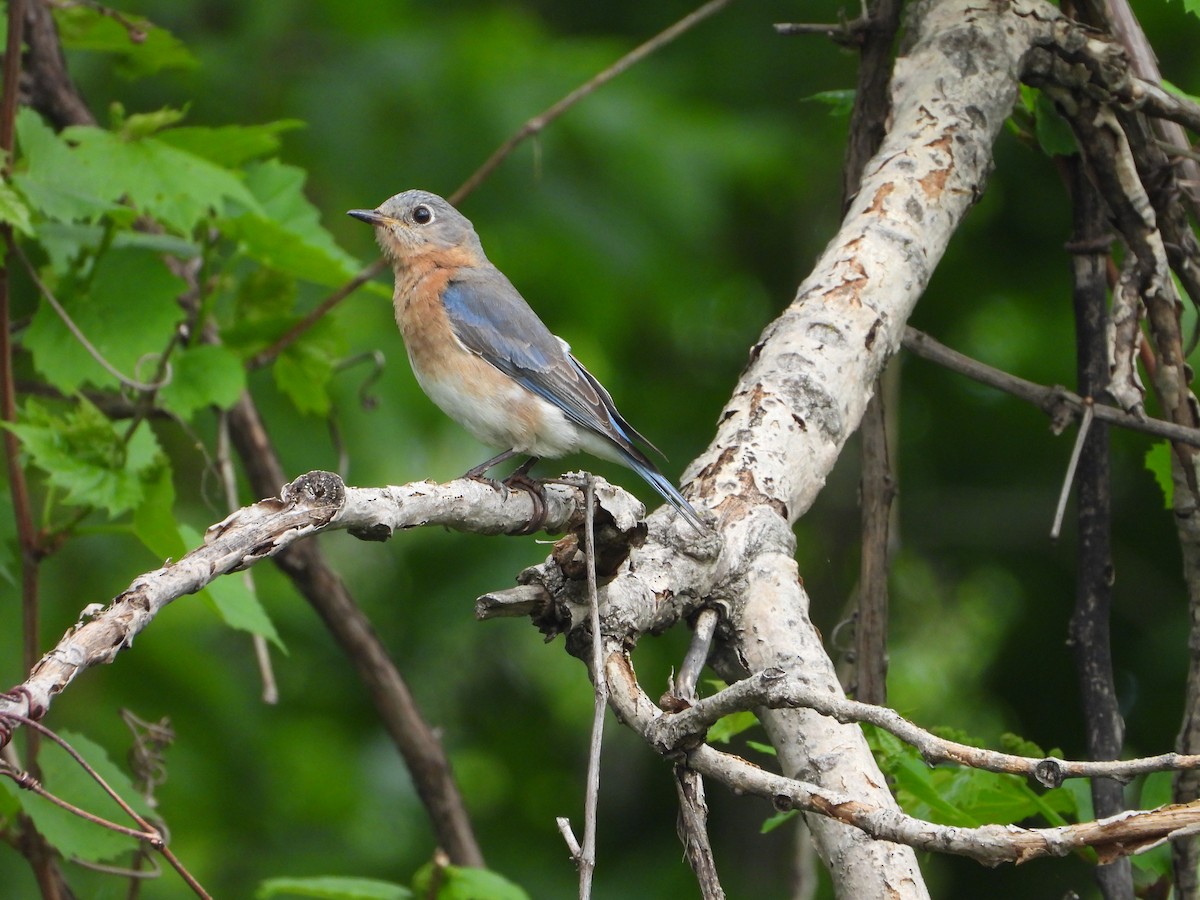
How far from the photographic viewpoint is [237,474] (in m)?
7.04

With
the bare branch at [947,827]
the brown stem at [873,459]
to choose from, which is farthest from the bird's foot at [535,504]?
the brown stem at [873,459]

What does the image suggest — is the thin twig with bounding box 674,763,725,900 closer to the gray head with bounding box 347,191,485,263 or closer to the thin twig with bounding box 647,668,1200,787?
the thin twig with bounding box 647,668,1200,787

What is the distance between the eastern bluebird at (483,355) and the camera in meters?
4.23

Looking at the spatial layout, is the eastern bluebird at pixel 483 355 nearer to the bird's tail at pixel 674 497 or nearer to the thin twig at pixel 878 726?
the bird's tail at pixel 674 497

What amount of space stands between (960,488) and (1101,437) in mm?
4593

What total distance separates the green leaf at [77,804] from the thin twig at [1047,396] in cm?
253

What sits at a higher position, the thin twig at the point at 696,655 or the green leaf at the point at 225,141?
the green leaf at the point at 225,141

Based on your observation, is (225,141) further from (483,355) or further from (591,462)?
(591,462)

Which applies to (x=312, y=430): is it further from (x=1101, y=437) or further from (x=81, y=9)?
(x=1101, y=437)

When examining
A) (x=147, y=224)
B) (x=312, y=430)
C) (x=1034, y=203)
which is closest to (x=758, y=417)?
(x=147, y=224)

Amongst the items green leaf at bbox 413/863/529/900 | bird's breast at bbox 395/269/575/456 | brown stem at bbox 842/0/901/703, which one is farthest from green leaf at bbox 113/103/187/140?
green leaf at bbox 413/863/529/900

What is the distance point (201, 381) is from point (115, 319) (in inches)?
12.2

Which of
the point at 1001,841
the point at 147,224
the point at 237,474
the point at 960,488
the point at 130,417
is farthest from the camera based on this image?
the point at 960,488

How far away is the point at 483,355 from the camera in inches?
178
